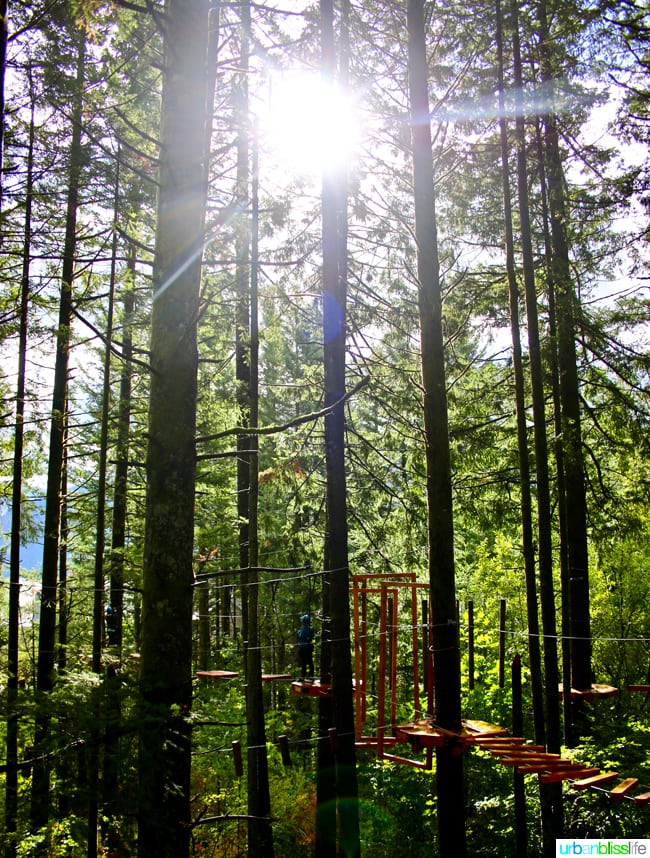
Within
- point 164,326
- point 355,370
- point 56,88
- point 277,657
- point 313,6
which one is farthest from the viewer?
point 277,657

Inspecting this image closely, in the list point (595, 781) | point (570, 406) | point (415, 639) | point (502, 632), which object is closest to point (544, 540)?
point (502, 632)

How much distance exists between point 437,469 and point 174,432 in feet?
15.6

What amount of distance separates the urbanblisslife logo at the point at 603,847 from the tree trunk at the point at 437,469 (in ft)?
6.64

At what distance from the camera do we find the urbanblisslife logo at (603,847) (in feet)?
26.4

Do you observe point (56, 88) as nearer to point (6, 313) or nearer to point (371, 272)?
point (6, 313)

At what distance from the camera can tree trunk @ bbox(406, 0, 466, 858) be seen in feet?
23.6

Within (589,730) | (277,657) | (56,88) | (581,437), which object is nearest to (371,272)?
(581,437)

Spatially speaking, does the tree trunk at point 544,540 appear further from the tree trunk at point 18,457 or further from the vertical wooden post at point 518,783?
the tree trunk at point 18,457

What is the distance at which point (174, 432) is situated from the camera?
145 inches

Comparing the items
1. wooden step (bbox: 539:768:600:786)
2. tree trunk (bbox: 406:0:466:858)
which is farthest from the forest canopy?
wooden step (bbox: 539:768:600:786)

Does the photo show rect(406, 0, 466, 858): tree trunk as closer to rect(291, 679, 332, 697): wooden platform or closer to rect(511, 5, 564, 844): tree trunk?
rect(511, 5, 564, 844): tree trunk

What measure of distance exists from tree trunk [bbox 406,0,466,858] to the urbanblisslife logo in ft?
6.64

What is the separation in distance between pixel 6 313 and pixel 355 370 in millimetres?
5354

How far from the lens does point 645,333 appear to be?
10977 mm
